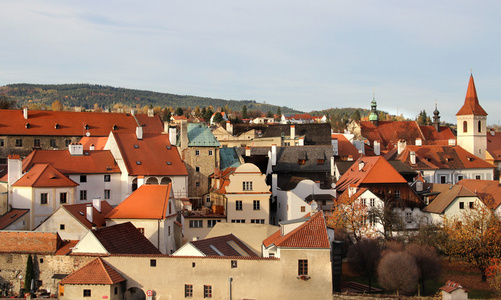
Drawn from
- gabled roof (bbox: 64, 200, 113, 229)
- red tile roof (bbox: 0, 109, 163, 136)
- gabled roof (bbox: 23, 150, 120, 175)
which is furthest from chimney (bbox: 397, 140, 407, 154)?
gabled roof (bbox: 64, 200, 113, 229)

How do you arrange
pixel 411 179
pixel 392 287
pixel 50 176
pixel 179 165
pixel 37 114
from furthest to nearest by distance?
pixel 37 114
pixel 411 179
pixel 179 165
pixel 50 176
pixel 392 287

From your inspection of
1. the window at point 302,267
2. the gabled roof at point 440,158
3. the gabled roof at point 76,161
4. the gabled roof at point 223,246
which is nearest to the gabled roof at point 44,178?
the gabled roof at point 76,161

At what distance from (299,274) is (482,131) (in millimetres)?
60997

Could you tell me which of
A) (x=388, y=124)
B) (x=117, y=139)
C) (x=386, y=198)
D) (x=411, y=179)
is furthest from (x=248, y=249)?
(x=388, y=124)

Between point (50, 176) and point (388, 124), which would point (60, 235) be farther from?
point (388, 124)

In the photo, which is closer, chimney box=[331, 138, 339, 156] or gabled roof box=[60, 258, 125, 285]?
gabled roof box=[60, 258, 125, 285]

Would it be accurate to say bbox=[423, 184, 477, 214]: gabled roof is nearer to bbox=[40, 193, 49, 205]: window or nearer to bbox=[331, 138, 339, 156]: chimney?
bbox=[331, 138, 339, 156]: chimney

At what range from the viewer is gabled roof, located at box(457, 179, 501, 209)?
50.2m

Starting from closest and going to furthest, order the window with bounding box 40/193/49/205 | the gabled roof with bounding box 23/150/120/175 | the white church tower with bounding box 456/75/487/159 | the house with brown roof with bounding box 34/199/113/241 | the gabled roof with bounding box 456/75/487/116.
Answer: the house with brown roof with bounding box 34/199/113/241 < the window with bounding box 40/193/49/205 < the gabled roof with bounding box 23/150/120/175 < the white church tower with bounding box 456/75/487/159 < the gabled roof with bounding box 456/75/487/116

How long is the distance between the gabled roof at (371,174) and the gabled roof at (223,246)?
1534cm

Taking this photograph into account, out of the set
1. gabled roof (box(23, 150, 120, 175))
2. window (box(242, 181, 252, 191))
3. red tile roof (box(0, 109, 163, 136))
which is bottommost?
window (box(242, 181, 252, 191))

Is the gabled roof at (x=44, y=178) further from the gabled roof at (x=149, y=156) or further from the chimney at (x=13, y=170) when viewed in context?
the gabled roof at (x=149, y=156)

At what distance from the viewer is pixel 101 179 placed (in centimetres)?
5178

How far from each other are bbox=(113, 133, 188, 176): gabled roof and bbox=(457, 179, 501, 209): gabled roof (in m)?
26.2
